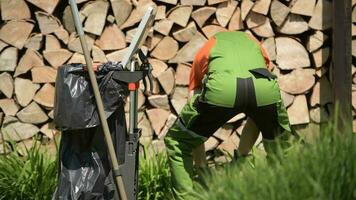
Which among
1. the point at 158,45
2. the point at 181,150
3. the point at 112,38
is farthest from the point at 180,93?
the point at 181,150

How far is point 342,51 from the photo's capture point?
469 cm

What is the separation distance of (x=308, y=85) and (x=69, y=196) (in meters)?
2.16

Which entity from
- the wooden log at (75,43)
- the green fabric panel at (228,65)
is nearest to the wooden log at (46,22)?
the wooden log at (75,43)

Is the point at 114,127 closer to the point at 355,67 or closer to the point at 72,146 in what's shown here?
the point at 72,146

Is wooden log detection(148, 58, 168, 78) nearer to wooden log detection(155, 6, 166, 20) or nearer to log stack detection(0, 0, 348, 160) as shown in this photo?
log stack detection(0, 0, 348, 160)

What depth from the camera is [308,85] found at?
4.85 meters

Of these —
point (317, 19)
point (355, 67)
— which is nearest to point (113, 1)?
point (317, 19)

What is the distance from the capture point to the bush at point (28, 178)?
413 cm

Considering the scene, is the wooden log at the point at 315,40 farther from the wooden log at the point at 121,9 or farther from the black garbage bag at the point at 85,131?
the black garbage bag at the point at 85,131

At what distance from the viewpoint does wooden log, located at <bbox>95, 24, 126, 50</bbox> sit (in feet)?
15.3

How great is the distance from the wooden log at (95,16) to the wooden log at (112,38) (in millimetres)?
57

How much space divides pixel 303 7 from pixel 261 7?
31 centimetres

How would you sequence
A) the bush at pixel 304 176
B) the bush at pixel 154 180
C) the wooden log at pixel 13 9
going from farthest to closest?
the wooden log at pixel 13 9 < the bush at pixel 154 180 < the bush at pixel 304 176

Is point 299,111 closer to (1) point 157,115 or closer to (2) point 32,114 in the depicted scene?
(1) point 157,115
